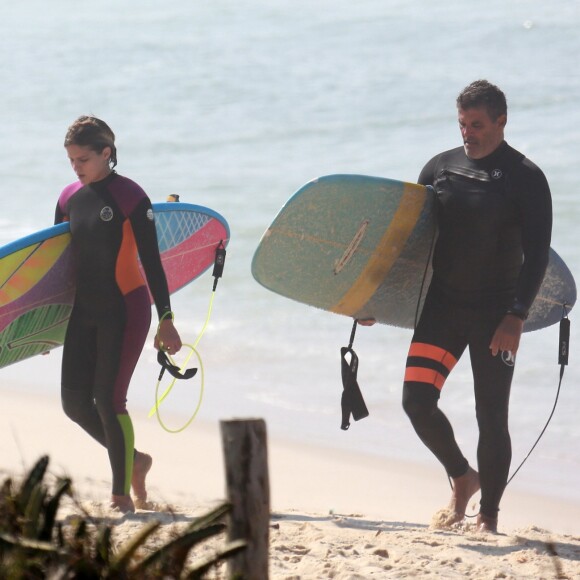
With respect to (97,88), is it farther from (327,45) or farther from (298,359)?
(298,359)

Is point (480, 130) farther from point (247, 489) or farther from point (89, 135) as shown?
point (247, 489)

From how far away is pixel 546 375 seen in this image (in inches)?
301

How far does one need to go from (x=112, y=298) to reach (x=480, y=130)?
56.1 inches

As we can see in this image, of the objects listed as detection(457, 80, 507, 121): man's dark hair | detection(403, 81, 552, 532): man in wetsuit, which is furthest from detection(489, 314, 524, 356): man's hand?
detection(457, 80, 507, 121): man's dark hair

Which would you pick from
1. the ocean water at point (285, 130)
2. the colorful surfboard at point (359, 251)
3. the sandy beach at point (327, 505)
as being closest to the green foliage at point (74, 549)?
the sandy beach at point (327, 505)

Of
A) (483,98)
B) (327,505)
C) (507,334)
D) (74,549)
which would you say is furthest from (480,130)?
(74,549)

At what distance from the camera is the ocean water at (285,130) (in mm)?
7090

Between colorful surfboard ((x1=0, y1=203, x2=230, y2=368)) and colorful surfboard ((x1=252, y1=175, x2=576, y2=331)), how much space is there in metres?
0.53

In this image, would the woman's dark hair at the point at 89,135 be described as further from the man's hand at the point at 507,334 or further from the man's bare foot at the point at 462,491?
the man's bare foot at the point at 462,491

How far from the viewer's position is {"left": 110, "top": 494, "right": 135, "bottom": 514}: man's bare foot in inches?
166

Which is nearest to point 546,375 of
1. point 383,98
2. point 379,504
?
point 379,504

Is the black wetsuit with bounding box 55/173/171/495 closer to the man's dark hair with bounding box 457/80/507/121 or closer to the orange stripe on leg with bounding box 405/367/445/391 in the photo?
the orange stripe on leg with bounding box 405/367/445/391

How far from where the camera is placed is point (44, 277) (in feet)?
14.3

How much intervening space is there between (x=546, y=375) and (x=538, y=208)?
12.7ft
